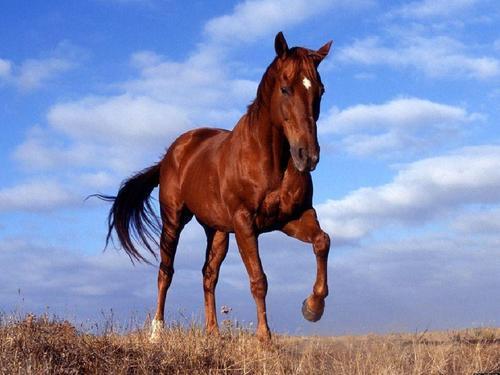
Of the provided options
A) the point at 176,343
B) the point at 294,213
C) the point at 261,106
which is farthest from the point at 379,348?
the point at 261,106

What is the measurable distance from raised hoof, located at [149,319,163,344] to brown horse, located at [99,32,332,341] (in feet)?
0.22

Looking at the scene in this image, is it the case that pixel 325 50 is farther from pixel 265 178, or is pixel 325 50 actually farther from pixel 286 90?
pixel 265 178

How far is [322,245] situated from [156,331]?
2619 millimetres

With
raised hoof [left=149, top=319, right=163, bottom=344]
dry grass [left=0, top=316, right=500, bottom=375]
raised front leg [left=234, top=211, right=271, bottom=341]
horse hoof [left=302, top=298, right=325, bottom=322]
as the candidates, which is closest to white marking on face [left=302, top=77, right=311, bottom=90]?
raised front leg [left=234, top=211, right=271, bottom=341]

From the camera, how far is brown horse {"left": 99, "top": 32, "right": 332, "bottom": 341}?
8453 mm

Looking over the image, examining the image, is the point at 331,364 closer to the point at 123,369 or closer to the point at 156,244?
the point at 123,369

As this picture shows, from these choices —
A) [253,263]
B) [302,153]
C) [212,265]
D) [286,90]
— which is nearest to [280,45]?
[286,90]

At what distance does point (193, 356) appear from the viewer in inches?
321

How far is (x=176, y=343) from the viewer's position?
8.59 m

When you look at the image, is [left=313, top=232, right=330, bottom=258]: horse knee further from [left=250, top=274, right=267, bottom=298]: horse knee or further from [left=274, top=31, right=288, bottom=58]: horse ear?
[left=274, top=31, right=288, bottom=58]: horse ear

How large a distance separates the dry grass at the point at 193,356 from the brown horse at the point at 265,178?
0.50 meters

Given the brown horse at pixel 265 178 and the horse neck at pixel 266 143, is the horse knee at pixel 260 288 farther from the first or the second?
the horse neck at pixel 266 143

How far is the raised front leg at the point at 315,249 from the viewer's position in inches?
349

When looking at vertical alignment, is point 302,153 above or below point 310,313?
above
